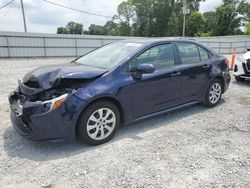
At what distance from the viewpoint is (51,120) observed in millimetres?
2836

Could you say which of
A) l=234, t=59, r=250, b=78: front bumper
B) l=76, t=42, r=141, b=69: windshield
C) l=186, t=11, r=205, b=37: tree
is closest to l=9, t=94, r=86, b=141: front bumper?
l=76, t=42, r=141, b=69: windshield

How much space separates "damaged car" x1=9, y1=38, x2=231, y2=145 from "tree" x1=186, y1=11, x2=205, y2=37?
132 ft

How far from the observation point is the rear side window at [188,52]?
420 centimetres

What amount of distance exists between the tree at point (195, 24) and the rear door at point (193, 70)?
40059mm

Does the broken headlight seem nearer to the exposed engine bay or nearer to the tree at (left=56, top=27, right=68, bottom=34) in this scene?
the exposed engine bay

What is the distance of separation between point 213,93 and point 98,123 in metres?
2.93

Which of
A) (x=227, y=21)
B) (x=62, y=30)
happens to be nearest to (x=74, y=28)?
(x=62, y=30)

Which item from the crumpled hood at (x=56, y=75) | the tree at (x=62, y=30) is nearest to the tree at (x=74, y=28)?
the tree at (x=62, y=30)

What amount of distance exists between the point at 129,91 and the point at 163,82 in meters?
0.75

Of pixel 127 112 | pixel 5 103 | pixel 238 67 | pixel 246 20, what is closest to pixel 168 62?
pixel 127 112

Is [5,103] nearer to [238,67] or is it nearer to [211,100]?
[211,100]

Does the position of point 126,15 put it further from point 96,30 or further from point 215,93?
point 215,93

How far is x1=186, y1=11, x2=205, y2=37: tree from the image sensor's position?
4112 cm

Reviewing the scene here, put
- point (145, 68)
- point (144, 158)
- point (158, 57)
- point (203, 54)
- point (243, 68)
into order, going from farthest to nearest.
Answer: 1. point (243, 68)
2. point (203, 54)
3. point (158, 57)
4. point (145, 68)
5. point (144, 158)
